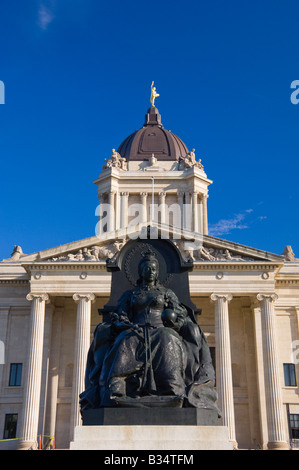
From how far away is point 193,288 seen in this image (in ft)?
150

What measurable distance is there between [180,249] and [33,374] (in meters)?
13.8

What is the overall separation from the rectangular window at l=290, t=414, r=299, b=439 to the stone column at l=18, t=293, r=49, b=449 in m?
18.2

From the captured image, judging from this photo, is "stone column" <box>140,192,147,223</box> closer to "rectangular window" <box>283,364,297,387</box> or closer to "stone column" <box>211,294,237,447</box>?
"stone column" <box>211,294,237,447</box>

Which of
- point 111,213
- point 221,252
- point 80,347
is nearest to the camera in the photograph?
point 80,347

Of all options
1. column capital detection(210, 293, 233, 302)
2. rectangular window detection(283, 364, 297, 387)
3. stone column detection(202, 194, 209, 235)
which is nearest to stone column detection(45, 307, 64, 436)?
column capital detection(210, 293, 233, 302)

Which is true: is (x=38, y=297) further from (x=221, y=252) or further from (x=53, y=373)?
(x=221, y=252)

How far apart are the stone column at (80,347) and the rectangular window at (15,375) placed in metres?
6.34

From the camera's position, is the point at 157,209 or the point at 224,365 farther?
the point at 157,209

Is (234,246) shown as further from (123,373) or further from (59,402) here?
(123,373)

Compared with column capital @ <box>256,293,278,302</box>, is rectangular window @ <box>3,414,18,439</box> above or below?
below

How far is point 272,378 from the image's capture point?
1705 inches

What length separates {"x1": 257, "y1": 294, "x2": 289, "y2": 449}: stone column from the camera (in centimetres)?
4225

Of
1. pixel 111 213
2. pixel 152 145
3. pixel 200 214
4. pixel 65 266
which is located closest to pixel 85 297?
pixel 65 266

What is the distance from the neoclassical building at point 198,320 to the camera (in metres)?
43.4
